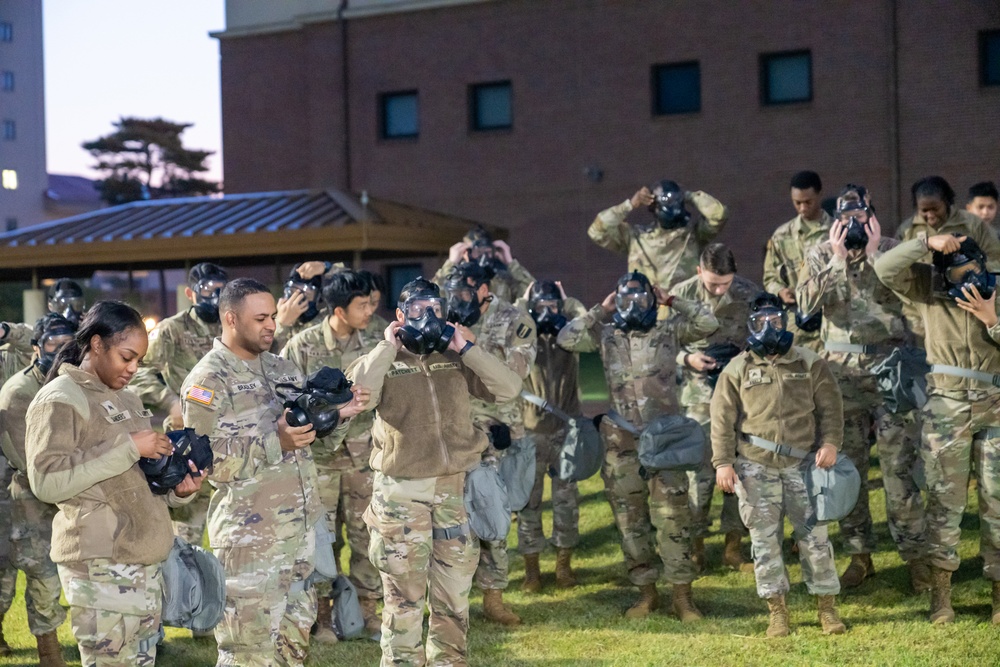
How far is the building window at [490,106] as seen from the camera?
2239 centimetres

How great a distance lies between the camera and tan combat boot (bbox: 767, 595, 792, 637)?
7605 mm

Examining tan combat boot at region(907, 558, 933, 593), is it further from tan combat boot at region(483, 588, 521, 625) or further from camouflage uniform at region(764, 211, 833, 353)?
tan combat boot at region(483, 588, 521, 625)

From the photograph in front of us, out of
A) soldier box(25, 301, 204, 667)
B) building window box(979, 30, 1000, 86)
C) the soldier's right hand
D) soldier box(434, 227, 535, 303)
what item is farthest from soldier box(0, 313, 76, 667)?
building window box(979, 30, 1000, 86)

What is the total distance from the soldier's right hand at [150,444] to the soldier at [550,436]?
4.43 m

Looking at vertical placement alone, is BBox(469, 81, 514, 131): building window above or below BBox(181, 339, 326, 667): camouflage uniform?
above

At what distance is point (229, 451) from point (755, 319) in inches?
148

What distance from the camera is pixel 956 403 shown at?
25.2 ft

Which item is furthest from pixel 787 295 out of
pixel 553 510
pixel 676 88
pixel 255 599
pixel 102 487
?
pixel 676 88

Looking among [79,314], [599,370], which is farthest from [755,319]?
[599,370]

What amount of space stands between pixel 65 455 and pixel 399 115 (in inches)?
753

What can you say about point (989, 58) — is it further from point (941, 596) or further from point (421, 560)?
point (421, 560)

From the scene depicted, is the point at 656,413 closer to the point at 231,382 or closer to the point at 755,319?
the point at 755,319

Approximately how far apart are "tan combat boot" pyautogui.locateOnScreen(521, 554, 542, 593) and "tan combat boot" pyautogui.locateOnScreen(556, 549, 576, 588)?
0.19 meters

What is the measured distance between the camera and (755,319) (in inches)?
302
